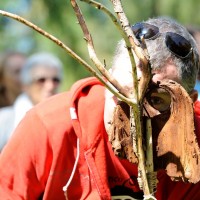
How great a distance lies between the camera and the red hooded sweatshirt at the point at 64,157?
114 inches

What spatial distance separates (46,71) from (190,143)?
3368 millimetres

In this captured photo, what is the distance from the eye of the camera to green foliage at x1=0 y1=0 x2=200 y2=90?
342 inches

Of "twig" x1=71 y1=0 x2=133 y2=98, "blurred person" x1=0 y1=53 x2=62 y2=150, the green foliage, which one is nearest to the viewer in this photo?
"twig" x1=71 y1=0 x2=133 y2=98

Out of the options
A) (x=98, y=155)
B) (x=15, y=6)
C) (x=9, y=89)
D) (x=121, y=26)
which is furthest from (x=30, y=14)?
(x=121, y=26)

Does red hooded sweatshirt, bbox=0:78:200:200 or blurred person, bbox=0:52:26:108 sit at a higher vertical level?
blurred person, bbox=0:52:26:108

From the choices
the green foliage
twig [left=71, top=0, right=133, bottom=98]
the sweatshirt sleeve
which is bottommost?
the sweatshirt sleeve

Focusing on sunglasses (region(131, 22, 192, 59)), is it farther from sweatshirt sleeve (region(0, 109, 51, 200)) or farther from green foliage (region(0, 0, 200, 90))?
green foliage (region(0, 0, 200, 90))

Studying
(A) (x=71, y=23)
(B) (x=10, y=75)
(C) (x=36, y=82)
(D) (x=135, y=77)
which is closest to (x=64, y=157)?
(D) (x=135, y=77)

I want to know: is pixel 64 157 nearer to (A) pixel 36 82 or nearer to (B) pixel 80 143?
(B) pixel 80 143

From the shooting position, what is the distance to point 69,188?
293 cm

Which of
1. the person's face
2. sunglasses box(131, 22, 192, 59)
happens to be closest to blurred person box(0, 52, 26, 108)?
the person's face

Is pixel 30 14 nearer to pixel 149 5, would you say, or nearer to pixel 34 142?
pixel 149 5

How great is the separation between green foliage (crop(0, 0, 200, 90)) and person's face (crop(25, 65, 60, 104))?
2.66 m

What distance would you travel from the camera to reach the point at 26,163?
288 centimetres
